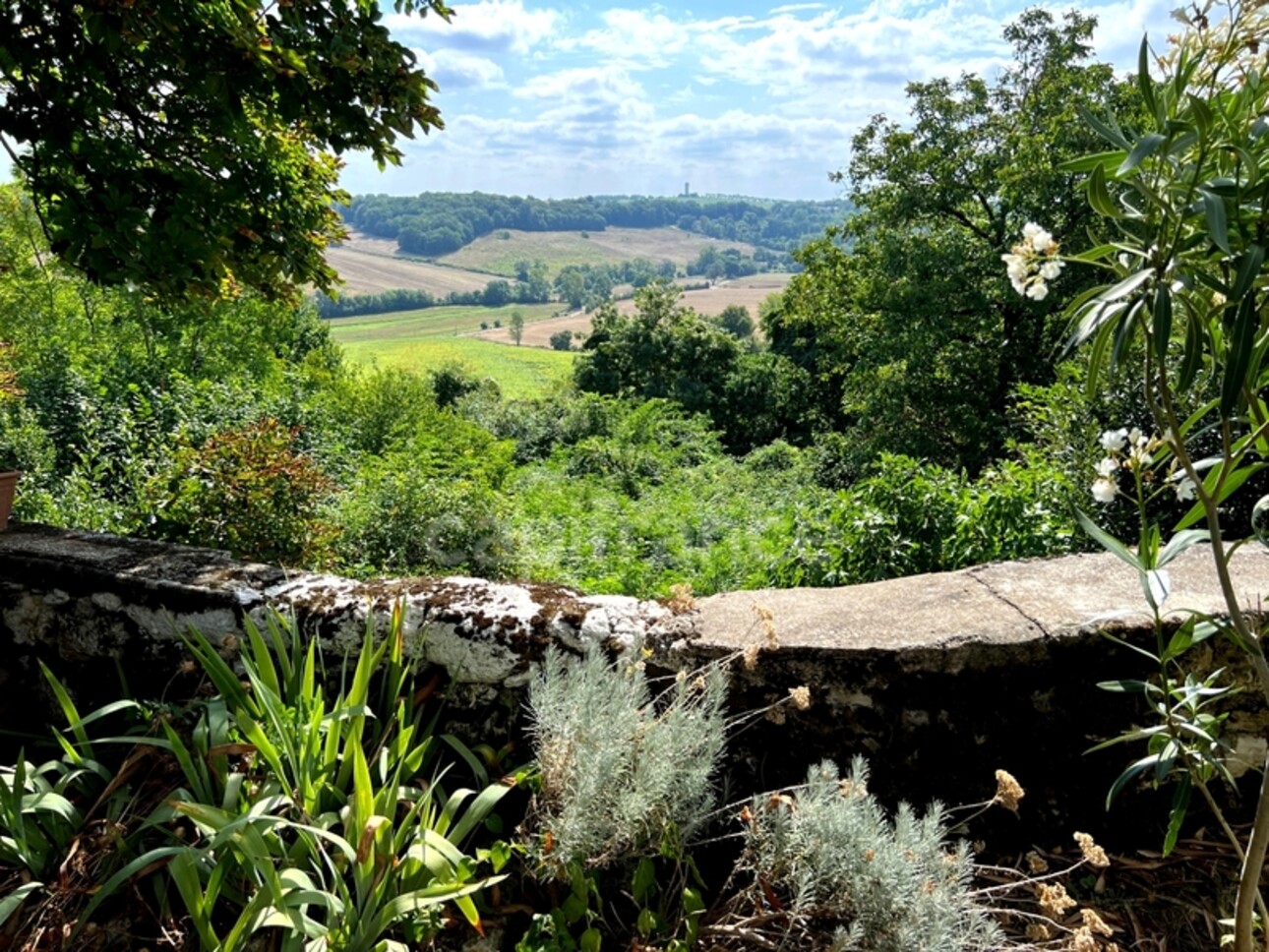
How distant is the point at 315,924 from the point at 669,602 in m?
1.17

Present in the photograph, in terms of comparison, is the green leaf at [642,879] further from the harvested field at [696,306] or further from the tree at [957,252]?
the harvested field at [696,306]

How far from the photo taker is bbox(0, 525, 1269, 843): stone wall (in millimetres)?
2111

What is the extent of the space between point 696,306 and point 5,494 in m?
74.0

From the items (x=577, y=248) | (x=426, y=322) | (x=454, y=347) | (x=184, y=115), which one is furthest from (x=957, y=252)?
(x=577, y=248)

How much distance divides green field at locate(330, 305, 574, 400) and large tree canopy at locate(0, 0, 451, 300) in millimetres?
24437

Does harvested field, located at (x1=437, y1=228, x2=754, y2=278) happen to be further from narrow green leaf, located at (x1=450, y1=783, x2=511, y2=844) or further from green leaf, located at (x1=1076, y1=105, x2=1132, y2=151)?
green leaf, located at (x1=1076, y1=105, x2=1132, y2=151)

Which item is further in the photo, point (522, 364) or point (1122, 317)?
point (522, 364)

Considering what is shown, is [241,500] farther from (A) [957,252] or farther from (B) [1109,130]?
(A) [957,252]

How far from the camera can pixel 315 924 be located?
5.35ft

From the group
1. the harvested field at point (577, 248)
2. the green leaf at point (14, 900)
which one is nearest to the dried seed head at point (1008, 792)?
the green leaf at point (14, 900)

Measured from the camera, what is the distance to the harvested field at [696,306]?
7081cm

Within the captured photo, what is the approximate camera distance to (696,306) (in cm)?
7488

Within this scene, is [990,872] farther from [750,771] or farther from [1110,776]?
[750,771]

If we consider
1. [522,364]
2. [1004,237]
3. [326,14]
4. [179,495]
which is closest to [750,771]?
[179,495]
